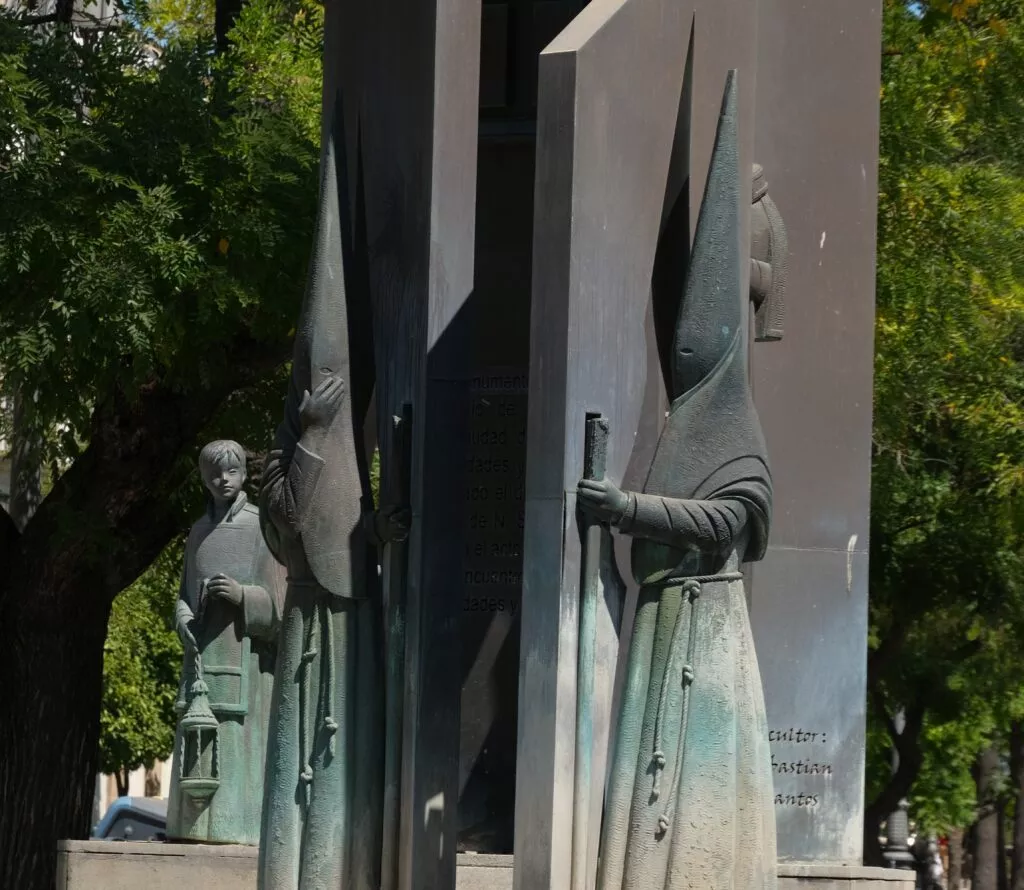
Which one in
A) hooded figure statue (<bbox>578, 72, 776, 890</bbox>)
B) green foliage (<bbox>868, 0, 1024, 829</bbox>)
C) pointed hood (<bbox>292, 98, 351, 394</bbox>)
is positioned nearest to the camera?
hooded figure statue (<bbox>578, 72, 776, 890</bbox>)

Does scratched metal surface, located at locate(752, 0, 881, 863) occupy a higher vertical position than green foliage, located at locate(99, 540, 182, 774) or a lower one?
lower

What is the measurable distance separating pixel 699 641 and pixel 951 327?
10.8 metres

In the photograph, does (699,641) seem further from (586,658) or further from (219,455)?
(219,455)

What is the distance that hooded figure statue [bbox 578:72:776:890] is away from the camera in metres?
8.73

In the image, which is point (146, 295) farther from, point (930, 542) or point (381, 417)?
point (930, 542)

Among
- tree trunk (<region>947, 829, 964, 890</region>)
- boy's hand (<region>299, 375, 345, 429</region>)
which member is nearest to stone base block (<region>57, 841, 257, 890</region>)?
boy's hand (<region>299, 375, 345, 429</region>)

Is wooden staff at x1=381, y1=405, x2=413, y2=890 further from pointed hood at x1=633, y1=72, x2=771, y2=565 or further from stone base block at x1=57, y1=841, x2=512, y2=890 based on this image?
stone base block at x1=57, y1=841, x2=512, y2=890

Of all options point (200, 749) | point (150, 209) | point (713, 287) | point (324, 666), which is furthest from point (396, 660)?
point (150, 209)

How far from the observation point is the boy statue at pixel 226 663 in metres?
14.1

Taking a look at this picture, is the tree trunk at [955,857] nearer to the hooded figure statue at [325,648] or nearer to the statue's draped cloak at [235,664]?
the statue's draped cloak at [235,664]

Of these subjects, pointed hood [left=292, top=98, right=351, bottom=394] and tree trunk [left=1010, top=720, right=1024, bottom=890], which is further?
tree trunk [left=1010, top=720, right=1024, bottom=890]

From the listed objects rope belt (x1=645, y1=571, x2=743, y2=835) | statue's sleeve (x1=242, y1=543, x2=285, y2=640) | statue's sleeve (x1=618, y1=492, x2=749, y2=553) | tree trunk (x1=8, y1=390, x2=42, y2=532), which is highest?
tree trunk (x1=8, y1=390, x2=42, y2=532)

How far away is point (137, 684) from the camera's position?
37.0 meters

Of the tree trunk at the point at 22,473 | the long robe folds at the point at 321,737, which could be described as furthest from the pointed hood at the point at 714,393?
the tree trunk at the point at 22,473
